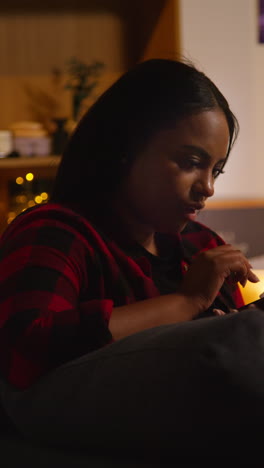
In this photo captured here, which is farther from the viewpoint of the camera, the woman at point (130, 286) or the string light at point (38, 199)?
the string light at point (38, 199)

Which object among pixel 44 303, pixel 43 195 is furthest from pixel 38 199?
pixel 44 303

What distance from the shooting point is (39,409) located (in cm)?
49

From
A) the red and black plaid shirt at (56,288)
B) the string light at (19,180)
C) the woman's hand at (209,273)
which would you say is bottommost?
the string light at (19,180)

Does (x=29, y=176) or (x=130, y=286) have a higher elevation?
(x=130, y=286)

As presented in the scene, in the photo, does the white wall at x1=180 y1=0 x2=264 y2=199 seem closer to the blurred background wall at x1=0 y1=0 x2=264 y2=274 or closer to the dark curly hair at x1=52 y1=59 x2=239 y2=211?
the blurred background wall at x1=0 y1=0 x2=264 y2=274

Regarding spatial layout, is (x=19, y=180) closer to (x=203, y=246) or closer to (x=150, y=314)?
(x=203, y=246)

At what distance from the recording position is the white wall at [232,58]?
8.52 ft

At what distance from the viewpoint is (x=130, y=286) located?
0.77 meters

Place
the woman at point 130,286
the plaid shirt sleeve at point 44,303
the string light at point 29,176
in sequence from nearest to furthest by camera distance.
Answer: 1. the woman at point 130,286
2. the plaid shirt sleeve at point 44,303
3. the string light at point 29,176

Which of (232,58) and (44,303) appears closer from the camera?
(44,303)

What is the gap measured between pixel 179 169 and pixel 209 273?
154mm

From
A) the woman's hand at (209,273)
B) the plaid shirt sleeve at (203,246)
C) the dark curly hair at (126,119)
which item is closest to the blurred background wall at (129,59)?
the plaid shirt sleeve at (203,246)

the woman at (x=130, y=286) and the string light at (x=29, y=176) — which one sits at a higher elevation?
the woman at (x=130, y=286)

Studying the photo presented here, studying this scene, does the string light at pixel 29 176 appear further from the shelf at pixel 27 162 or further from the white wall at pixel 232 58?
the white wall at pixel 232 58
